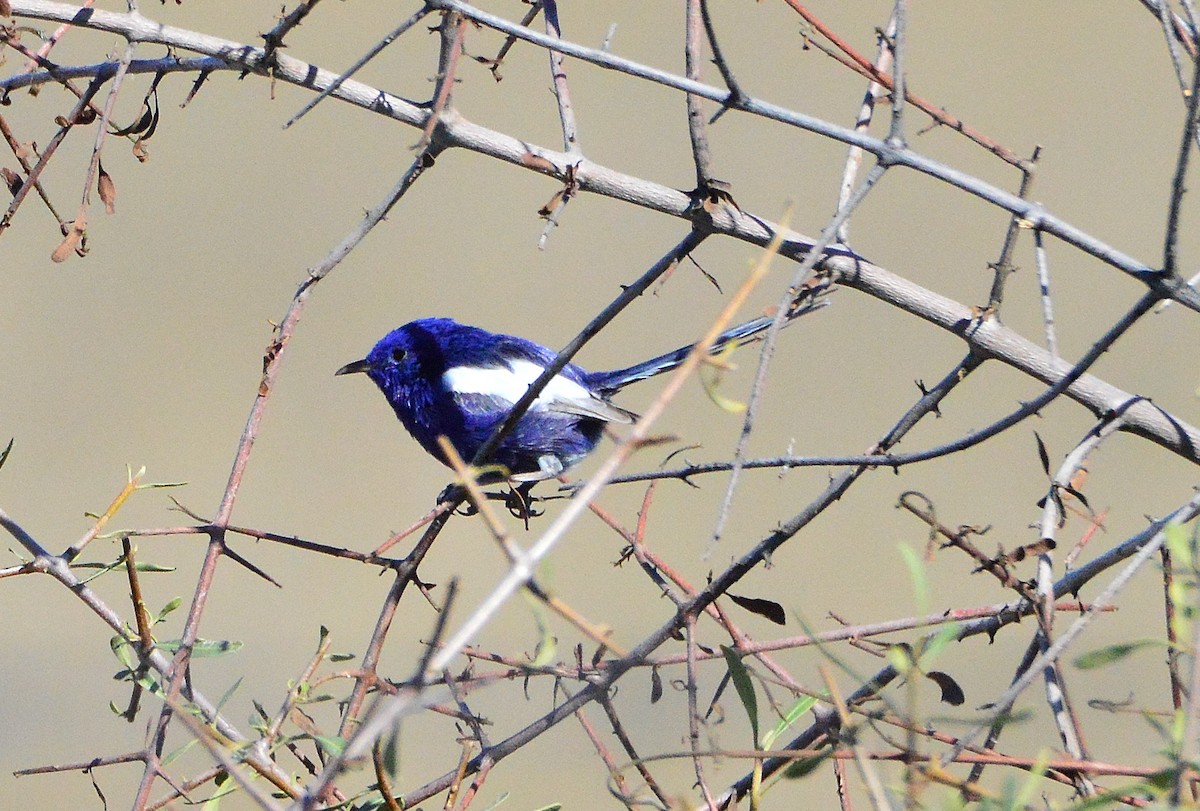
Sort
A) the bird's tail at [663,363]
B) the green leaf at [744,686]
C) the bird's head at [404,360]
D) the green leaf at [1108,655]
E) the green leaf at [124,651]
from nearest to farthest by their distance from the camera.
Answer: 1. the green leaf at [1108,655]
2. the green leaf at [744,686]
3. the green leaf at [124,651]
4. the bird's tail at [663,363]
5. the bird's head at [404,360]

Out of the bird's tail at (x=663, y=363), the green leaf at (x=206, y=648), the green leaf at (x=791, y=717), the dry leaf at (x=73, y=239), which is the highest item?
the bird's tail at (x=663, y=363)

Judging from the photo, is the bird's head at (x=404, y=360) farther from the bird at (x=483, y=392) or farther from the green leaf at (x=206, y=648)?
the green leaf at (x=206, y=648)

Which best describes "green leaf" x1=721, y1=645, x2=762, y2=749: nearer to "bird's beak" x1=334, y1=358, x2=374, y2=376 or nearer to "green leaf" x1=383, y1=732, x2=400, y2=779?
"green leaf" x1=383, y1=732, x2=400, y2=779

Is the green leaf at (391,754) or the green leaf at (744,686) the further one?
the green leaf at (744,686)

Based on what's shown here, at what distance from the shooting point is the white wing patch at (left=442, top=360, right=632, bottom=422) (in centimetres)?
327

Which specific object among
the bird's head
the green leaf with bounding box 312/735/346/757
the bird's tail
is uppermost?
the bird's head

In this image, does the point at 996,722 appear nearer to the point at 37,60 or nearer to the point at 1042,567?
the point at 1042,567

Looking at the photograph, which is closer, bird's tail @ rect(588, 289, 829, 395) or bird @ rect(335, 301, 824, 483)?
bird's tail @ rect(588, 289, 829, 395)

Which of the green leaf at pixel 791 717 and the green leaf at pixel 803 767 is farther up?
the green leaf at pixel 791 717

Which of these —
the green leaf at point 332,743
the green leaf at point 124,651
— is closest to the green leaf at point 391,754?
the green leaf at point 332,743

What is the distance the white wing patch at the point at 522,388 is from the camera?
3270 mm

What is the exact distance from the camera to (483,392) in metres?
3.27

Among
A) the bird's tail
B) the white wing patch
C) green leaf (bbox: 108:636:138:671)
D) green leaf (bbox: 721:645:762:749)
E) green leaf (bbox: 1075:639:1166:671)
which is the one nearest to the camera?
green leaf (bbox: 1075:639:1166:671)

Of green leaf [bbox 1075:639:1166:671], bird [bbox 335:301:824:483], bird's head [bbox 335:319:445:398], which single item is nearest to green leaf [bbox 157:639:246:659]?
green leaf [bbox 1075:639:1166:671]
